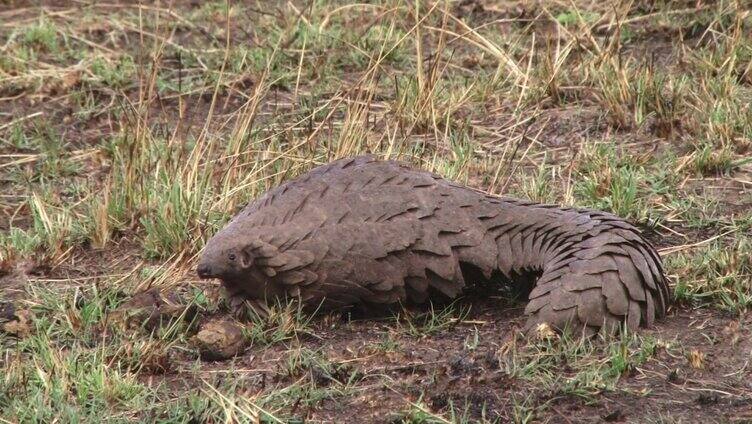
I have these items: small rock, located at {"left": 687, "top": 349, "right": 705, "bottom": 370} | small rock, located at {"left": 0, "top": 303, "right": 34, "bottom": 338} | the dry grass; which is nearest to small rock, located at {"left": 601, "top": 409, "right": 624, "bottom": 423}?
the dry grass

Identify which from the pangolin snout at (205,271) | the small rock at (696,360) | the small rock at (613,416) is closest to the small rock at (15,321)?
the pangolin snout at (205,271)

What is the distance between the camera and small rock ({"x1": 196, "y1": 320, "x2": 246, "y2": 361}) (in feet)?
11.8

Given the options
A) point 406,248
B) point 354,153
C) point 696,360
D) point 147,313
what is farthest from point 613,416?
point 354,153

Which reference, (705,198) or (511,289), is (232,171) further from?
(705,198)

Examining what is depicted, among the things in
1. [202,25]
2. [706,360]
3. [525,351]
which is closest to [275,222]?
[525,351]

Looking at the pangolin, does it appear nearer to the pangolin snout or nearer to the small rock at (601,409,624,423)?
the pangolin snout

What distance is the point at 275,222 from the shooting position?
3.77 metres

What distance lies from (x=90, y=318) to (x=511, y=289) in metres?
1.31

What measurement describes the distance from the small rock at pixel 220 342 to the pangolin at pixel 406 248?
0.16 m

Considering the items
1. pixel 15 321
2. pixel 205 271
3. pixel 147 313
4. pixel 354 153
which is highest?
pixel 354 153

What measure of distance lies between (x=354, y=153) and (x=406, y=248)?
3.58 feet

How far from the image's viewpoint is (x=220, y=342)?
3617 millimetres

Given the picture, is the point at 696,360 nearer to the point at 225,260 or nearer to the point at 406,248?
the point at 406,248

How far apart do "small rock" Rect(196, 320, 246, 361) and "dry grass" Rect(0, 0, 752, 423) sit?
4 cm
